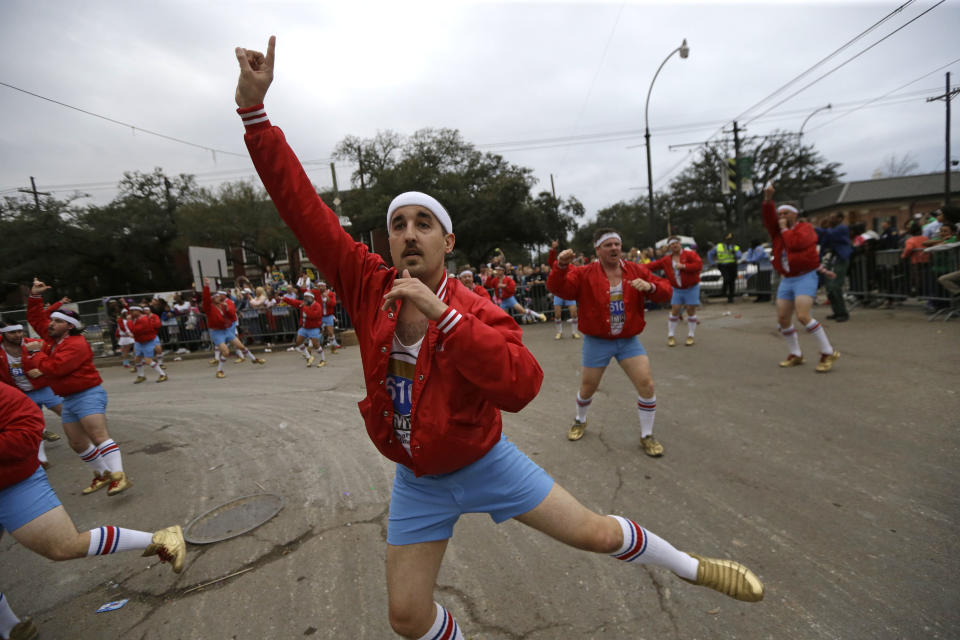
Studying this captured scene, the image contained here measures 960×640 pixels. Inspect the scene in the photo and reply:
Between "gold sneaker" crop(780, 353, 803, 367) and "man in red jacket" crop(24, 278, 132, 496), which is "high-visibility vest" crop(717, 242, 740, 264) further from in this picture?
"man in red jacket" crop(24, 278, 132, 496)

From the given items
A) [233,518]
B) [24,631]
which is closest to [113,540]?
[24,631]

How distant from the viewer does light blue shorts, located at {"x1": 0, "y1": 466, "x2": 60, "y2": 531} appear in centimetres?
254

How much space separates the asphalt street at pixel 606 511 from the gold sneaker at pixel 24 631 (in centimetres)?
6

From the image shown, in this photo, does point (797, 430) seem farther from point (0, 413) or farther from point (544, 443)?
point (0, 413)

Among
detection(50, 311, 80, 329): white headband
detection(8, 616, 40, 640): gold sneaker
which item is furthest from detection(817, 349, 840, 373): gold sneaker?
detection(50, 311, 80, 329): white headband

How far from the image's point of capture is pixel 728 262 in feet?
50.1

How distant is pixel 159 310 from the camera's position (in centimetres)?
1427

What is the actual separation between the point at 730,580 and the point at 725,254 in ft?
49.0

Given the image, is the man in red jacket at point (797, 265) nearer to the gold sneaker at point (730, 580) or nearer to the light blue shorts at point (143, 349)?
the gold sneaker at point (730, 580)

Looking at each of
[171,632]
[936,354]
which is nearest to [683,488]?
[171,632]

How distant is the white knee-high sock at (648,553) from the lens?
2145 millimetres

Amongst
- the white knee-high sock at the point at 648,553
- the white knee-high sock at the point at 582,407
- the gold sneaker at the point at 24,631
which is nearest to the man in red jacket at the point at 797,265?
the white knee-high sock at the point at 582,407

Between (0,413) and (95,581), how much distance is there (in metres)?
1.38

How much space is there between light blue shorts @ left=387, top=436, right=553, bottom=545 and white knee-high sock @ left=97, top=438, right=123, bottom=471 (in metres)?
4.04
